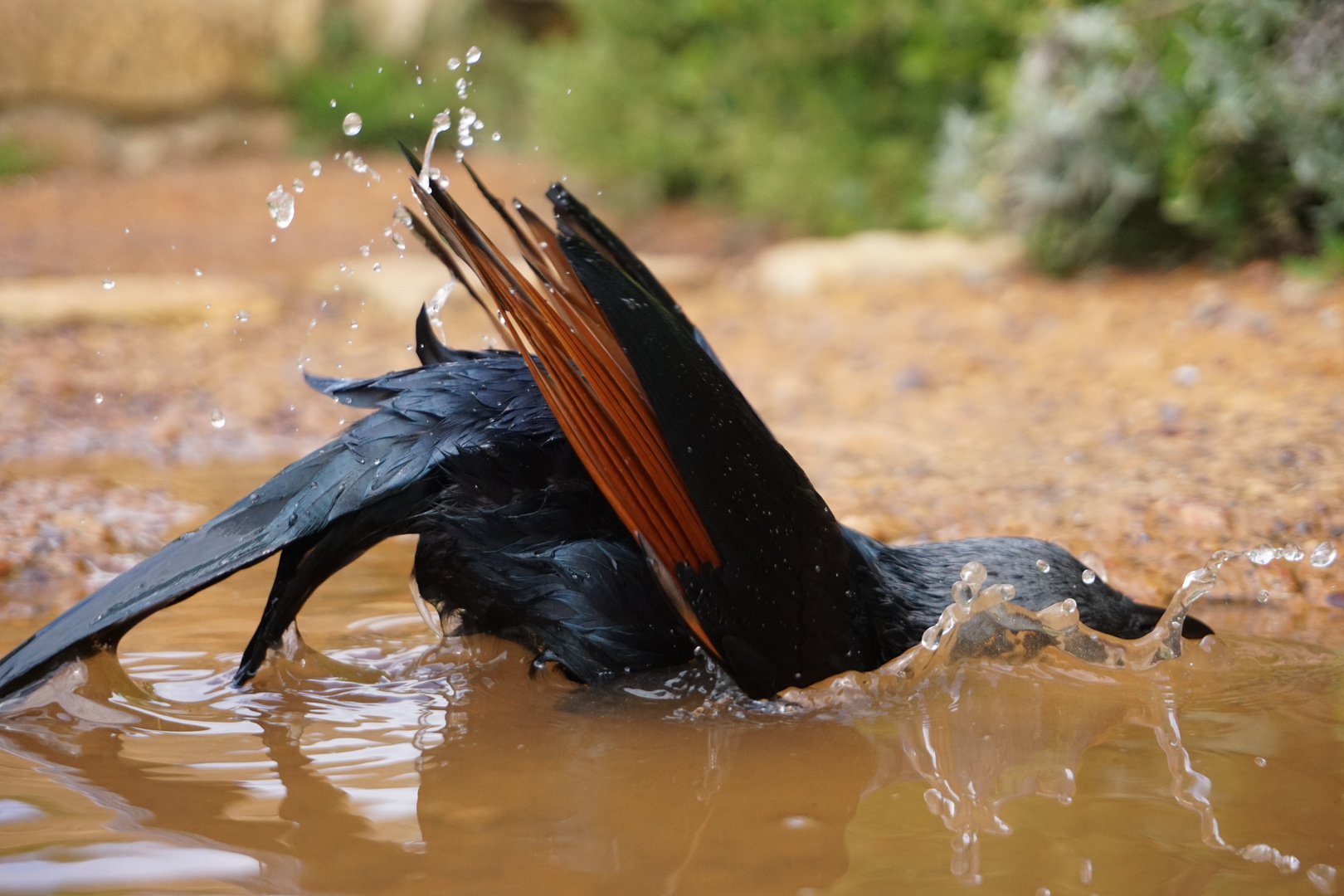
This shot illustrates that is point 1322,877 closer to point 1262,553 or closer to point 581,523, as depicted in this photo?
point 581,523

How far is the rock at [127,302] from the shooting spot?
689cm

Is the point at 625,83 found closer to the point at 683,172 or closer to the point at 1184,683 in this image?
the point at 683,172

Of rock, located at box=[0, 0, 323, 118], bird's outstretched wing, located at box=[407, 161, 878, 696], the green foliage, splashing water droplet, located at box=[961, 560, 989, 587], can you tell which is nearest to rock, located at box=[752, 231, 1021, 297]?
the green foliage

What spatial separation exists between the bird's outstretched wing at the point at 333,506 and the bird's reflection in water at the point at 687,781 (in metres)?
0.18

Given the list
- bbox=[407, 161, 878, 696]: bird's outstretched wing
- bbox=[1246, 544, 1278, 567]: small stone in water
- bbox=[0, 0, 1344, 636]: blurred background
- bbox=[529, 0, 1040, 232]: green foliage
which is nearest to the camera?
bbox=[407, 161, 878, 696]: bird's outstretched wing

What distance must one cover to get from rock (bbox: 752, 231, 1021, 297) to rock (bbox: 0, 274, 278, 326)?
3429 millimetres

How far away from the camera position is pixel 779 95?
9.80 m

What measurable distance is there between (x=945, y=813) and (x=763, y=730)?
1.34ft

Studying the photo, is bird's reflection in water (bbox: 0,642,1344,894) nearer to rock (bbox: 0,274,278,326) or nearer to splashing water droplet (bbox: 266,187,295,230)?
splashing water droplet (bbox: 266,187,295,230)

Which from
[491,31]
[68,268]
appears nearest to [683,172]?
[68,268]

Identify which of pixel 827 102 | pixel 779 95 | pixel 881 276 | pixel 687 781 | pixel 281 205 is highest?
pixel 779 95

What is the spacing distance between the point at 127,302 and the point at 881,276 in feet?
15.2

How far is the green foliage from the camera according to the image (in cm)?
775

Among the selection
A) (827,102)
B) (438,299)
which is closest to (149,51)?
(827,102)
